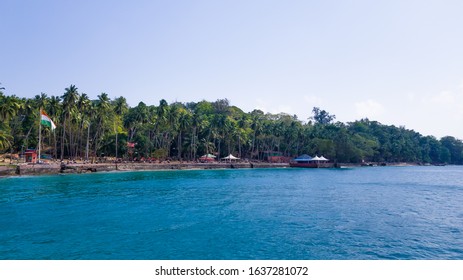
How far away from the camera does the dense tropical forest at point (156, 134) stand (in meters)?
77.8

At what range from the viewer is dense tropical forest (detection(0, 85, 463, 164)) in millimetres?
77825

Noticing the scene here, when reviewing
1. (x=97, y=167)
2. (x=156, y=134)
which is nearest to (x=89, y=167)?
(x=97, y=167)

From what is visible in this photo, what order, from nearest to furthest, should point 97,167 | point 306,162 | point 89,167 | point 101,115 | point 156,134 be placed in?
point 89,167 < point 97,167 < point 101,115 < point 156,134 < point 306,162

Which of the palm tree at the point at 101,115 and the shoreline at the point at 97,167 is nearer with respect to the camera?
the shoreline at the point at 97,167

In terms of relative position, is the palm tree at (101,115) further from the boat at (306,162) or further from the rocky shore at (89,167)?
the boat at (306,162)

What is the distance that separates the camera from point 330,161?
137 metres

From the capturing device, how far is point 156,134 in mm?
100812

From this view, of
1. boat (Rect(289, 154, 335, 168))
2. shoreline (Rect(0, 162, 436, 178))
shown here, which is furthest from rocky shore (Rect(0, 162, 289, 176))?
boat (Rect(289, 154, 335, 168))

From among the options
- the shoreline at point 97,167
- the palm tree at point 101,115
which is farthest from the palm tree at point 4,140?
the palm tree at point 101,115

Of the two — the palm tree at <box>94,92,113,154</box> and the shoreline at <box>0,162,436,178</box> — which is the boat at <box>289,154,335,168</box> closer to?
the shoreline at <box>0,162,436,178</box>

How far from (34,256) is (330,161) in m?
132

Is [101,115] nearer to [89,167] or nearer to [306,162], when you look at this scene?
[89,167]
